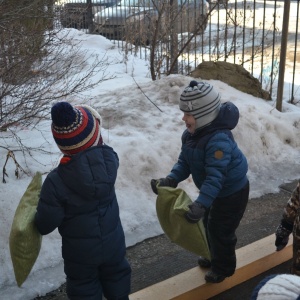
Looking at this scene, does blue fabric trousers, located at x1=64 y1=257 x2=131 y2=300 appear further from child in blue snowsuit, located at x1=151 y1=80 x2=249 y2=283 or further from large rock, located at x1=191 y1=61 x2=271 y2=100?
large rock, located at x1=191 y1=61 x2=271 y2=100

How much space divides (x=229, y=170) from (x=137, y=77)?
5.25 m

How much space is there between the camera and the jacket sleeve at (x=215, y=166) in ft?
9.09

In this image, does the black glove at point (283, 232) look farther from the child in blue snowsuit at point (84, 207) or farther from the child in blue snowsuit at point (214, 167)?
the child in blue snowsuit at point (84, 207)

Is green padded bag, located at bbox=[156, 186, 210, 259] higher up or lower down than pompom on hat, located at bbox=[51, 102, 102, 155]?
lower down

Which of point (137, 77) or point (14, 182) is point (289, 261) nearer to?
point (14, 182)

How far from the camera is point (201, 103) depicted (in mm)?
2857

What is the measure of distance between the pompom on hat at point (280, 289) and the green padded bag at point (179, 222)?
124 cm

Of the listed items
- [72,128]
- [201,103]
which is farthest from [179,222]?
[72,128]

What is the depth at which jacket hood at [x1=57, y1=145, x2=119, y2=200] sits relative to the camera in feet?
8.22

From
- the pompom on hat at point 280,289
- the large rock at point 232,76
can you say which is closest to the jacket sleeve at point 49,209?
the pompom on hat at point 280,289

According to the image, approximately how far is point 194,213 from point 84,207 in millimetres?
598

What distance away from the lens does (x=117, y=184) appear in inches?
177

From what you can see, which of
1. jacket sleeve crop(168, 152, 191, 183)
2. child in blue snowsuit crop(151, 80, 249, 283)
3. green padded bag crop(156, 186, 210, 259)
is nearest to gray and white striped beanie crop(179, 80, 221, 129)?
child in blue snowsuit crop(151, 80, 249, 283)

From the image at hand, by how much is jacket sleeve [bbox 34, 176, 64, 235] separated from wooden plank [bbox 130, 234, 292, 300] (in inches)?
35.3
